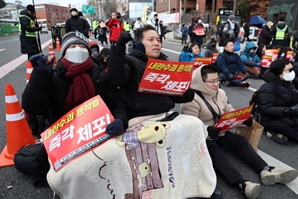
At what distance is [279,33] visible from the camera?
8.25 m

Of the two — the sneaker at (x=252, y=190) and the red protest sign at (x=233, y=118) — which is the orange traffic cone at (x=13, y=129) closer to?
the red protest sign at (x=233, y=118)

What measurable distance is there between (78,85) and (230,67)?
4723 millimetres

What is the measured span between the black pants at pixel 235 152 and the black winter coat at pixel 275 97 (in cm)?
77

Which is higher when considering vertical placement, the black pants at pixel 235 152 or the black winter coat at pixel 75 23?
the black winter coat at pixel 75 23

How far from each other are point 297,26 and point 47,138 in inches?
620

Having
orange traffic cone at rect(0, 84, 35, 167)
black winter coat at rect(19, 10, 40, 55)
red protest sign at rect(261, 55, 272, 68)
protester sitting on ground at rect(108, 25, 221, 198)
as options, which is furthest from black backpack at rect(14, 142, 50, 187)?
red protest sign at rect(261, 55, 272, 68)

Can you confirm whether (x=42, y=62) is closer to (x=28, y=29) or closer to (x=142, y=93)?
(x=142, y=93)

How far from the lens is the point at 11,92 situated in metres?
2.56

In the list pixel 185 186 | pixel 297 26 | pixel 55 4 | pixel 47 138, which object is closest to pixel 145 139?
pixel 185 186

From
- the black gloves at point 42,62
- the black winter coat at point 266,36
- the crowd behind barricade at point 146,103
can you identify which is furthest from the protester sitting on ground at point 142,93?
the black winter coat at point 266,36

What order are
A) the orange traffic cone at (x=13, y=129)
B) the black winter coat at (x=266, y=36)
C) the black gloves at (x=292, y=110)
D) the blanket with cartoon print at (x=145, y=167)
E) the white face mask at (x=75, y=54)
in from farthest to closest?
the black winter coat at (x=266, y=36)
the black gloves at (x=292, y=110)
the orange traffic cone at (x=13, y=129)
the white face mask at (x=75, y=54)
the blanket with cartoon print at (x=145, y=167)

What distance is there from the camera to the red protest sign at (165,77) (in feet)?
6.68

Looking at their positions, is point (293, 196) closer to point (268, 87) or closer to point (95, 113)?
point (268, 87)

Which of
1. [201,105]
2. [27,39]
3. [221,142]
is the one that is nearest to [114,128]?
[201,105]
